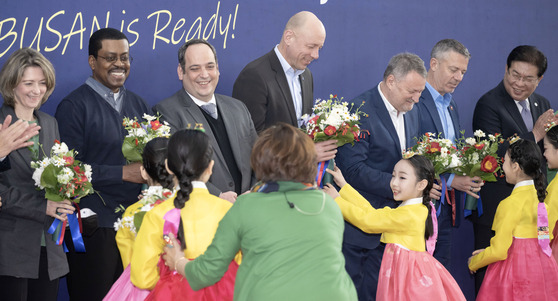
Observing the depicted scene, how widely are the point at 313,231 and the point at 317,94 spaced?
11.3 ft

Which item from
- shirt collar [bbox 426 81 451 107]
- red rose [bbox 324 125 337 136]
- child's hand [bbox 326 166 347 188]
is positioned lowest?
child's hand [bbox 326 166 347 188]

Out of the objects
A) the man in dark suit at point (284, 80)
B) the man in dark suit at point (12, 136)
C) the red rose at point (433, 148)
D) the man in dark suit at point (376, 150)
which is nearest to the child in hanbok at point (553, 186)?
the red rose at point (433, 148)

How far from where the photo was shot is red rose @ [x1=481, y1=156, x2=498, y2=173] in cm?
493

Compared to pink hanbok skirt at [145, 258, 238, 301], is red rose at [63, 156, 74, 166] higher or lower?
higher

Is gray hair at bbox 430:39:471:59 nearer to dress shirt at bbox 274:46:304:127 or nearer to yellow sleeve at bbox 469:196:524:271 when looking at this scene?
dress shirt at bbox 274:46:304:127

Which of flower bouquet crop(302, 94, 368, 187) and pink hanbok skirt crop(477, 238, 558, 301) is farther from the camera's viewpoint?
pink hanbok skirt crop(477, 238, 558, 301)

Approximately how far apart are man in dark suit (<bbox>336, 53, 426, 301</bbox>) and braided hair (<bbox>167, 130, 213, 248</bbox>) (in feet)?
6.26

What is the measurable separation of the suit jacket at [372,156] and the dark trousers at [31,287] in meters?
2.02

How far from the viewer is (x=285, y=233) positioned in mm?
2689

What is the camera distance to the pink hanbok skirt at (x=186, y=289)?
9.87 feet

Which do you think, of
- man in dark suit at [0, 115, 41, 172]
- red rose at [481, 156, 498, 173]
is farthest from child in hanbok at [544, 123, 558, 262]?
man in dark suit at [0, 115, 41, 172]

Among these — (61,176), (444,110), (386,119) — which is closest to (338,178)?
(386,119)

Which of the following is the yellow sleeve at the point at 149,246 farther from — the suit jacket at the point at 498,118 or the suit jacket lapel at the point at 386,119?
the suit jacket at the point at 498,118

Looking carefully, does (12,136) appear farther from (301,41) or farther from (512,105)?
(512,105)
